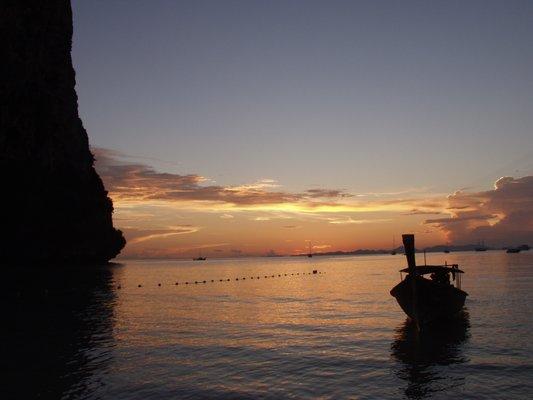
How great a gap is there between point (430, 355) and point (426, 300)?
792 cm

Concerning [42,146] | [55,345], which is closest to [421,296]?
[55,345]

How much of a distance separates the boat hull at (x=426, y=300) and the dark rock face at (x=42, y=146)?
66.8 m

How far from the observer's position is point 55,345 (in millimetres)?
25938

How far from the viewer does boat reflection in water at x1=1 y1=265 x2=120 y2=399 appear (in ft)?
60.0

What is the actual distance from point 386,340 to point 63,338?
20.6 meters

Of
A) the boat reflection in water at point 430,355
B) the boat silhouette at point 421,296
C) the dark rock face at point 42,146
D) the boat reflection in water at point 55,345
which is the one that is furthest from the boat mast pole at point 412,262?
the dark rock face at point 42,146

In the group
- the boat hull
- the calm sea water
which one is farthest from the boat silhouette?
the calm sea water

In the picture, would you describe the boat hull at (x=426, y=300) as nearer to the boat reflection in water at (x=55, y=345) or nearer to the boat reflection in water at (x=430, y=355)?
the boat reflection in water at (x=430, y=355)

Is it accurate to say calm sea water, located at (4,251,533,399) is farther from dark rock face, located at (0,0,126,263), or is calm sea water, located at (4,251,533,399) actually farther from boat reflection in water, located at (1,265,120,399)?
dark rock face, located at (0,0,126,263)

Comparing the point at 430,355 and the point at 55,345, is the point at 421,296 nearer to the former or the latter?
the point at 430,355

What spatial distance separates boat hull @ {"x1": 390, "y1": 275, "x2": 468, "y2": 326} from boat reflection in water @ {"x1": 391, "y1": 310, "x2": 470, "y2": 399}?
0.88 metres

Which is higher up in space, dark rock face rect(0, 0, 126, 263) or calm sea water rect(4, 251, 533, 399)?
dark rock face rect(0, 0, 126, 263)

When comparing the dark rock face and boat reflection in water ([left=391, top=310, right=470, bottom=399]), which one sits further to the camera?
the dark rock face

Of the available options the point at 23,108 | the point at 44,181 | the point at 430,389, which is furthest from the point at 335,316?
the point at 44,181
